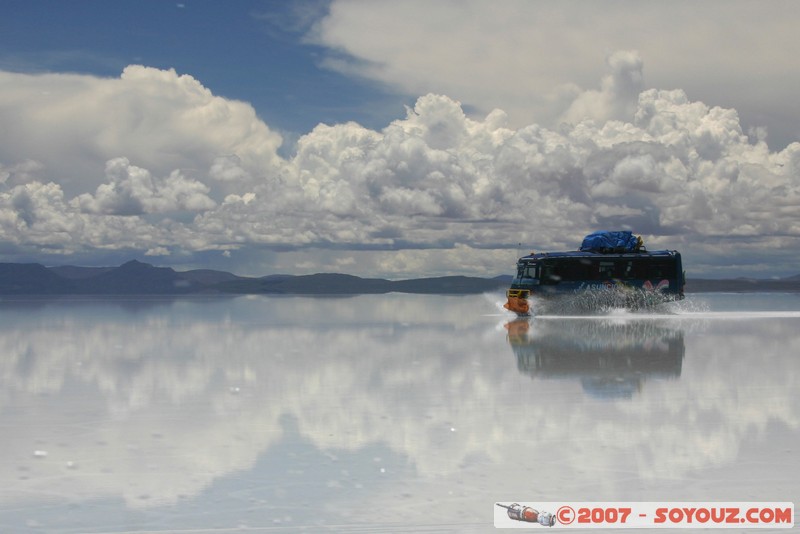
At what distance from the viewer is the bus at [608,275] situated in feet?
178

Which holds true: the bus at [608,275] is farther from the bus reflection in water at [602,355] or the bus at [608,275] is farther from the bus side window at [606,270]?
the bus reflection in water at [602,355]

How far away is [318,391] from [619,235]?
4247cm

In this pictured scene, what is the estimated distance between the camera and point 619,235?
55688mm

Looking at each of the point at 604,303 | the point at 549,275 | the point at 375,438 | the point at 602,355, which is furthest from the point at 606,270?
the point at 375,438

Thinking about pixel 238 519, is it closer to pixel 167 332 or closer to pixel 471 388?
pixel 471 388

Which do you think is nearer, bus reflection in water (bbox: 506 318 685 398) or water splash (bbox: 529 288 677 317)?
bus reflection in water (bbox: 506 318 685 398)

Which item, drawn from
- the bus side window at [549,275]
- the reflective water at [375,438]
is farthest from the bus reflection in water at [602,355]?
the bus side window at [549,275]

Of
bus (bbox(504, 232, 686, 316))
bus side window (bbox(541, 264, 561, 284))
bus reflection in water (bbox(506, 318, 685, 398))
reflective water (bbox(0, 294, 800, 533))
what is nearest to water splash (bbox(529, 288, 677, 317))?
bus (bbox(504, 232, 686, 316))

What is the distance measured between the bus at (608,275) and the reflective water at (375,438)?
30094 millimetres

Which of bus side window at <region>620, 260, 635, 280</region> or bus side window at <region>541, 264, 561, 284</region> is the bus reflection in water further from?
bus side window at <region>620, 260, 635, 280</region>

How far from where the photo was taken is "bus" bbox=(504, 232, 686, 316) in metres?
54.1

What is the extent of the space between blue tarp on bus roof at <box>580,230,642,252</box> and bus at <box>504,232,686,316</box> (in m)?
0.74

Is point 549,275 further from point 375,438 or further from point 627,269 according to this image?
point 375,438

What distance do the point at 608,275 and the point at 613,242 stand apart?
261 cm
